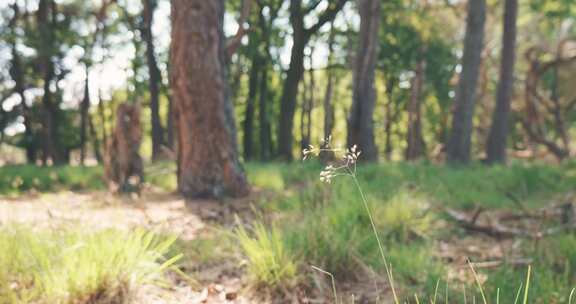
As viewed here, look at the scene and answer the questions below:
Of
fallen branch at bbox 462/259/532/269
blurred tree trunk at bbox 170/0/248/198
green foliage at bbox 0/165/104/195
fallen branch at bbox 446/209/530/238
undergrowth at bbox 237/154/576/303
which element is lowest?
green foliage at bbox 0/165/104/195

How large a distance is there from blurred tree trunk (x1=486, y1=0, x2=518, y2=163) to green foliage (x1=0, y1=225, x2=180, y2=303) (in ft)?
34.2

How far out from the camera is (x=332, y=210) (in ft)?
12.8

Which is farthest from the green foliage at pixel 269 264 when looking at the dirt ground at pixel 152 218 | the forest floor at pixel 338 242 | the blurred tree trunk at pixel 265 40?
the blurred tree trunk at pixel 265 40

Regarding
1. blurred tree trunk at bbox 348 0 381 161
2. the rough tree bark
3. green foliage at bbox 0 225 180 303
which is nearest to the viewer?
green foliage at bbox 0 225 180 303

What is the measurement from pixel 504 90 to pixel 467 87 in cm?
130

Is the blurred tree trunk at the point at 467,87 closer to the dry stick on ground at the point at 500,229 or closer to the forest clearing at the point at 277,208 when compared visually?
the forest clearing at the point at 277,208

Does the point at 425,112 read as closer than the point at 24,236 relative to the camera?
No

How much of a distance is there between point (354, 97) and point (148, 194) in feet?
16.5

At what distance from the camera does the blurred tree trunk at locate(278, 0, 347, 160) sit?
495 inches

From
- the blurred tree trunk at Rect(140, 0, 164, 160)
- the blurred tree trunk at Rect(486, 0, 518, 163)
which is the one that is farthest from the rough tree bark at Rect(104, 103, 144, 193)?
the blurred tree trunk at Rect(486, 0, 518, 163)

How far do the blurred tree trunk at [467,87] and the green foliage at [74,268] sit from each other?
30.3ft

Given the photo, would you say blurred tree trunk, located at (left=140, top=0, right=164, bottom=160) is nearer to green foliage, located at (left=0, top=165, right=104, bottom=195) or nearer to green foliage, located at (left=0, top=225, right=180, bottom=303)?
green foliage, located at (left=0, top=165, right=104, bottom=195)

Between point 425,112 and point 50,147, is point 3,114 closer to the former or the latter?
point 50,147

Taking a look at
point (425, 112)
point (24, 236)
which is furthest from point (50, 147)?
point (425, 112)
